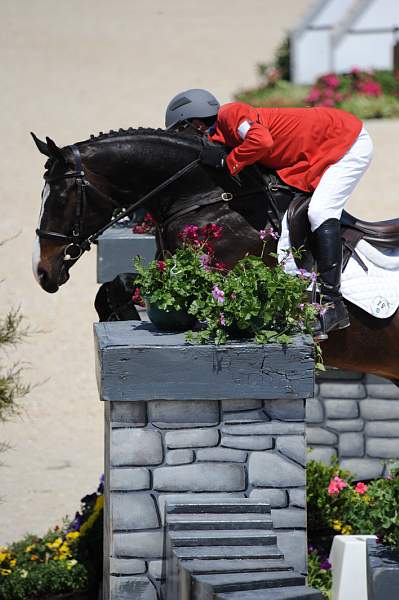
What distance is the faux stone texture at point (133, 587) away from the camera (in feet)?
15.3

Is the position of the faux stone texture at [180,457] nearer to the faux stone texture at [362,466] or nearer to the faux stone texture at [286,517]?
the faux stone texture at [286,517]

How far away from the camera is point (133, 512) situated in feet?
15.3

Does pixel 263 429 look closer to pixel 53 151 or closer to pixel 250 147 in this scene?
pixel 250 147

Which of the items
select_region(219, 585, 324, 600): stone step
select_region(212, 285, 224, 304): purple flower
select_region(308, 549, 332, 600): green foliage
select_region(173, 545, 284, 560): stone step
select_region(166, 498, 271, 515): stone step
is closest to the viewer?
select_region(219, 585, 324, 600): stone step

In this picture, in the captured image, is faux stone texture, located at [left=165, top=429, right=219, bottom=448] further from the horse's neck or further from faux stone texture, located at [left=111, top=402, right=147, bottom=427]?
the horse's neck

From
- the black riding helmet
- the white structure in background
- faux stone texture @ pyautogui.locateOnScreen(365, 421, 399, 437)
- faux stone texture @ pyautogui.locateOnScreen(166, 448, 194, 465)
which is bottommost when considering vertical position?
faux stone texture @ pyautogui.locateOnScreen(365, 421, 399, 437)

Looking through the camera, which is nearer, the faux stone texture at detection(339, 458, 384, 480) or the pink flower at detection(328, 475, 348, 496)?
the pink flower at detection(328, 475, 348, 496)

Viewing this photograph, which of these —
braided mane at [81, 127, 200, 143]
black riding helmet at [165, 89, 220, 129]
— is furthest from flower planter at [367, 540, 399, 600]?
black riding helmet at [165, 89, 220, 129]

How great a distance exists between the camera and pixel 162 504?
4680mm

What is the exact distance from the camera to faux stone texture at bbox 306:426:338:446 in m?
7.86

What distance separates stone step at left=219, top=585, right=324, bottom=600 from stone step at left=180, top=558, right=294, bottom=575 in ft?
0.62

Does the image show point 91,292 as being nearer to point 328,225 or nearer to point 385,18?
point 328,225

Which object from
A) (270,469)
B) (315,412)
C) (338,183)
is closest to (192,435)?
(270,469)

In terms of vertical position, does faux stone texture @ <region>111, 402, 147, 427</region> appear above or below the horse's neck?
below
